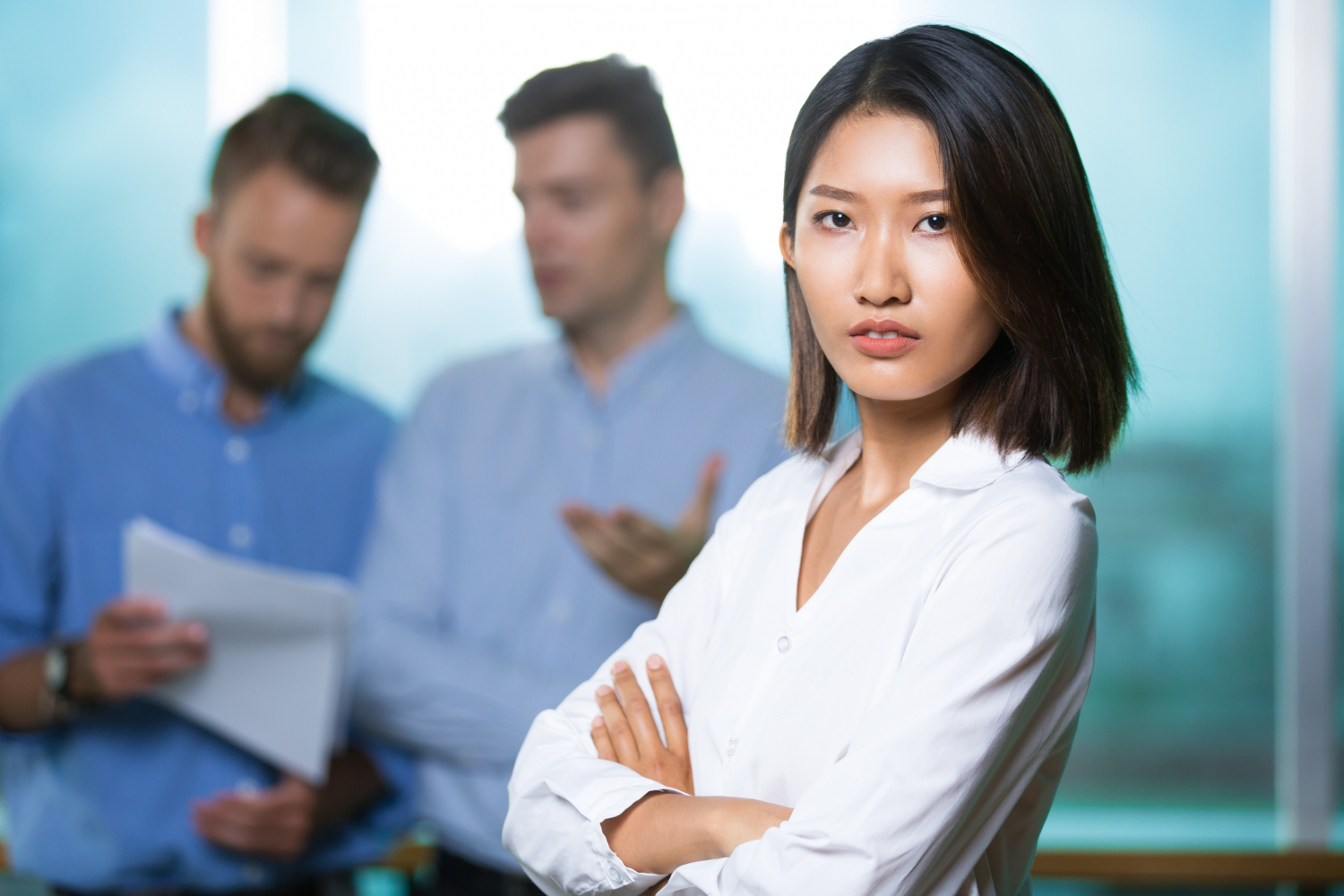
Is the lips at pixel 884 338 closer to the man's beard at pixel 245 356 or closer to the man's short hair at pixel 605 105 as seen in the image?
the man's short hair at pixel 605 105

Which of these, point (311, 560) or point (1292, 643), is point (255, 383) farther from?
point (1292, 643)

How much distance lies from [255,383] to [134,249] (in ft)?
4.23

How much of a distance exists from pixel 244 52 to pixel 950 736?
2.93 m

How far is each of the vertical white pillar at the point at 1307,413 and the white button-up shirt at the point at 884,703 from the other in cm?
215

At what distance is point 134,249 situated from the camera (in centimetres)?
312

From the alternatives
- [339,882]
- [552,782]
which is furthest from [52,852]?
[552,782]

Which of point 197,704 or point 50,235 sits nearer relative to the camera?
point 197,704

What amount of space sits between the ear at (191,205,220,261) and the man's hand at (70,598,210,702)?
0.69m

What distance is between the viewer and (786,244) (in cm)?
100

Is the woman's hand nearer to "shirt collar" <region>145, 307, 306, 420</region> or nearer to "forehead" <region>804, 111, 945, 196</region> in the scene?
"forehead" <region>804, 111, 945, 196</region>

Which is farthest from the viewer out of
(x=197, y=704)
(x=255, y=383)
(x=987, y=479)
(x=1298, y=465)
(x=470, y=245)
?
(x=470, y=245)

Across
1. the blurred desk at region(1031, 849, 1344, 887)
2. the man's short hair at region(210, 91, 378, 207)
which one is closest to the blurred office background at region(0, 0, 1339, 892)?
the blurred desk at region(1031, 849, 1344, 887)

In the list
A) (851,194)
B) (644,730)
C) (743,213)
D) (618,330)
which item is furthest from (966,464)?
(743,213)

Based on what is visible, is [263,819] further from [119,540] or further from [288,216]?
[288,216]
